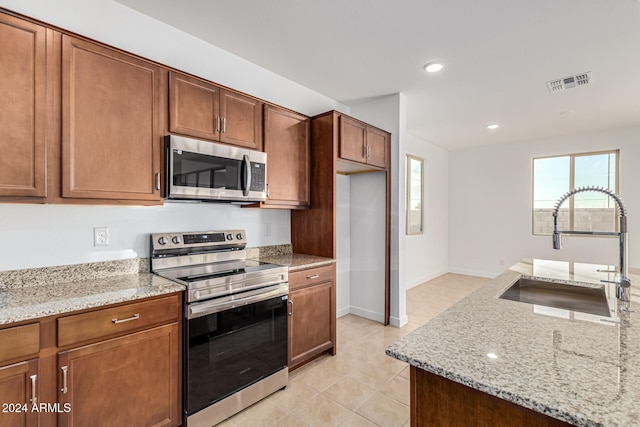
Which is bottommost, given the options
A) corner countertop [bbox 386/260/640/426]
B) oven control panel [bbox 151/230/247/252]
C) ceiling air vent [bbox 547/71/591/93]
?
corner countertop [bbox 386/260/640/426]

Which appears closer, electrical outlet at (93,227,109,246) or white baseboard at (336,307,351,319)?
electrical outlet at (93,227,109,246)

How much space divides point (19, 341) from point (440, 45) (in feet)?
10.5

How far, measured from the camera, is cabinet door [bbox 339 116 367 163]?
3000 millimetres

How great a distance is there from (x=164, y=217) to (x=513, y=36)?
300cm

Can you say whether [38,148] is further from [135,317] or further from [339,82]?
[339,82]

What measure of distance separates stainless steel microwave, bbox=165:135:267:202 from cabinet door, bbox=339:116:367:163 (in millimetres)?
873

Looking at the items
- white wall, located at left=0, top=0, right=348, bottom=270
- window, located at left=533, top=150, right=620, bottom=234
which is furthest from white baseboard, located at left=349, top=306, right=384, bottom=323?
window, located at left=533, top=150, right=620, bottom=234

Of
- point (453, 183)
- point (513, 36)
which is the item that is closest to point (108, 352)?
point (513, 36)

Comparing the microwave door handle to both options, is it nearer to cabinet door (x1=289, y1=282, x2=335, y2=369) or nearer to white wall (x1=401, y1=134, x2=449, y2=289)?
cabinet door (x1=289, y1=282, x2=335, y2=369)

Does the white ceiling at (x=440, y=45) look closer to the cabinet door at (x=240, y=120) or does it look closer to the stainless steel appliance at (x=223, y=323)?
the cabinet door at (x=240, y=120)

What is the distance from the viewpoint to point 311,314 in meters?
2.63

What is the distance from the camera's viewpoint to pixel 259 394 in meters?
2.15

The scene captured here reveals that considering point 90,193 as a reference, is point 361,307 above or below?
below

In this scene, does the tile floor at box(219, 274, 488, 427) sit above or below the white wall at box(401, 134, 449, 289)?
below
